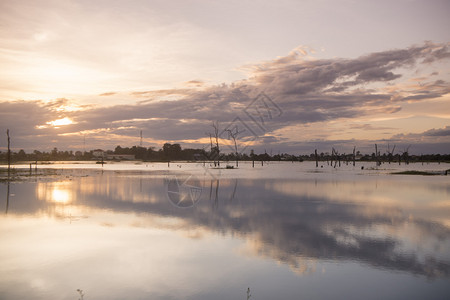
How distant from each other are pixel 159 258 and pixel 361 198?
21.8 meters

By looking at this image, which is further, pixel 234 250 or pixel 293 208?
pixel 293 208

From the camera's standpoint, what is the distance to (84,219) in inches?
746

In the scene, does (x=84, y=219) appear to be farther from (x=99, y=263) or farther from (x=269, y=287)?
(x=269, y=287)

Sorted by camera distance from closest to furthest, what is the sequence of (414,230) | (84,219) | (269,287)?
(269,287) → (414,230) → (84,219)

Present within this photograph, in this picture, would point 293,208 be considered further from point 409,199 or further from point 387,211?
point 409,199

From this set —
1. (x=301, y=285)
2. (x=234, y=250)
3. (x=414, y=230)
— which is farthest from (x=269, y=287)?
(x=414, y=230)

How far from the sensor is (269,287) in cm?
943

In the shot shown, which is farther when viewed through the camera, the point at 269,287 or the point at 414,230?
the point at 414,230

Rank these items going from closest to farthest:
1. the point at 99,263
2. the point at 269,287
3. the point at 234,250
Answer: the point at 269,287 → the point at 99,263 → the point at 234,250

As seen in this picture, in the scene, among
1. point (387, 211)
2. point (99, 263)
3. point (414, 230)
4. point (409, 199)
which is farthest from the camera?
point (409, 199)

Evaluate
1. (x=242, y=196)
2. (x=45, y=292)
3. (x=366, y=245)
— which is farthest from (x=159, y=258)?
(x=242, y=196)

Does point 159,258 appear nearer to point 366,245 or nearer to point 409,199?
point 366,245

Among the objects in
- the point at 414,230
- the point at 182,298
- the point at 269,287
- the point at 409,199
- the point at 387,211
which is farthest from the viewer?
the point at 409,199

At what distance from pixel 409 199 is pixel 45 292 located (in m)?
28.1
